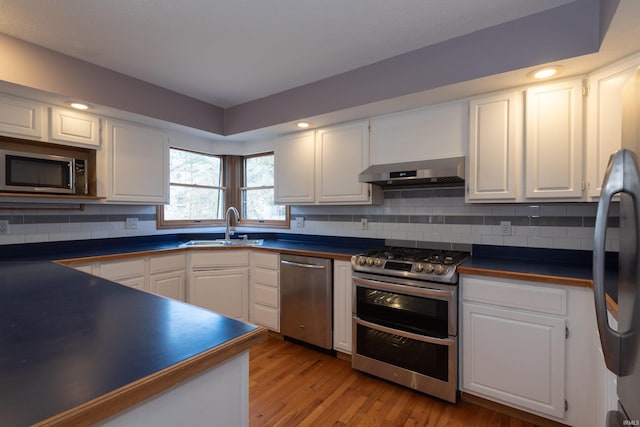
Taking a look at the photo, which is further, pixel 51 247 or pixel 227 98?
pixel 227 98

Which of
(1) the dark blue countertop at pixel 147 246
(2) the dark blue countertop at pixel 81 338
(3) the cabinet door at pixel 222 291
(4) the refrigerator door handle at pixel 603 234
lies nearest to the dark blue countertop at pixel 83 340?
(2) the dark blue countertop at pixel 81 338

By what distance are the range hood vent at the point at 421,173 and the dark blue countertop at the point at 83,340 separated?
176 cm

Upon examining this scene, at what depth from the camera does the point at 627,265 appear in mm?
830

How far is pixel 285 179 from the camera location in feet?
10.7

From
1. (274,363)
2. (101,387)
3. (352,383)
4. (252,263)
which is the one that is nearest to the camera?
(101,387)

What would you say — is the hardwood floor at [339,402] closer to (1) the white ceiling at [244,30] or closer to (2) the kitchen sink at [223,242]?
(2) the kitchen sink at [223,242]

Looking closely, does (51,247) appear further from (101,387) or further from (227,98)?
(101,387)

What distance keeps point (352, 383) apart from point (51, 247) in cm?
275

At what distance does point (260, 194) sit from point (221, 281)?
1277mm

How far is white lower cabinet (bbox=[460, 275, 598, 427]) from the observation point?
66.6 inches

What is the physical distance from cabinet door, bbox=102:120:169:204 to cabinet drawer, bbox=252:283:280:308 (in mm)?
1322

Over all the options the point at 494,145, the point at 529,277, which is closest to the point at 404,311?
the point at 529,277

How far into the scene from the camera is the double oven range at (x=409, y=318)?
202 centimetres

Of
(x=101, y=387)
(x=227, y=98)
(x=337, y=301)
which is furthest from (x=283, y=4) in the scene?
(x=337, y=301)
